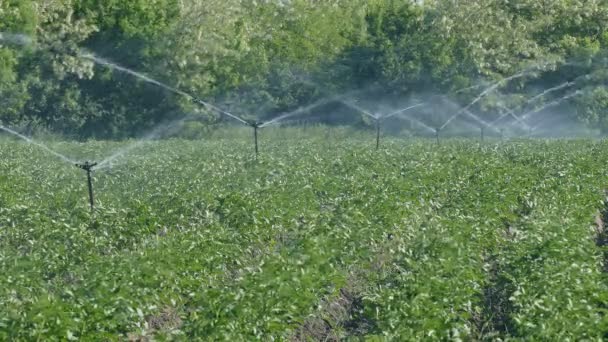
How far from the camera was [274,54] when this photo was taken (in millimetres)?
58219

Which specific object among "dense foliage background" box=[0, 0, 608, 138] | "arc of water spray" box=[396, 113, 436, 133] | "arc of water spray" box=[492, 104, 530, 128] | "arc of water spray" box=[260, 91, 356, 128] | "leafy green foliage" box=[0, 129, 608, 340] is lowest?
"arc of water spray" box=[492, 104, 530, 128]

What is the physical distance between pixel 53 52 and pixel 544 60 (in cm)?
2512

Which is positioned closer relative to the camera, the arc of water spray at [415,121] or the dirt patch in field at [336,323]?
the dirt patch in field at [336,323]

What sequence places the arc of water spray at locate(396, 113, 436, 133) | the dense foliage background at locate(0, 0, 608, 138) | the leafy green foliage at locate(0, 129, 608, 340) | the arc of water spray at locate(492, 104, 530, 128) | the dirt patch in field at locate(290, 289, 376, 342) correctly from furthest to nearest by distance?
1. the arc of water spray at locate(492, 104, 530, 128)
2. the arc of water spray at locate(396, 113, 436, 133)
3. the dense foliage background at locate(0, 0, 608, 138)
4. the dirt patch in field at locate(290, 289, 376, 342)
5. the leafy green foliage at locate(0, 129, 608, 340)

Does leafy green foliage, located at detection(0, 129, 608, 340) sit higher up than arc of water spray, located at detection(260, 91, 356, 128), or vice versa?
leafy green foliage, located at detection(0, 129, 608, 340)

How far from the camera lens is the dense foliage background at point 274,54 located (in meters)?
47.7

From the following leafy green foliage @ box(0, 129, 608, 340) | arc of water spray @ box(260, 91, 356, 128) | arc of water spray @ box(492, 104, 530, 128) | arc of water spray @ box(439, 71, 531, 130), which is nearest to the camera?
leafy green foliage @ box(0, 129, 608, 340)

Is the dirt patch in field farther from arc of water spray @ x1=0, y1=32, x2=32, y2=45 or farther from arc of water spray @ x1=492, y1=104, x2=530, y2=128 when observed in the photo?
arc of water spray @ x1=492, y1=104, x2=530, y2=128

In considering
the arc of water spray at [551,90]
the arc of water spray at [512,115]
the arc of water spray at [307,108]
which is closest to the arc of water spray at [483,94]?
the arc of water spray at [512,115]

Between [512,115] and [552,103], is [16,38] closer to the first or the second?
[512,115]

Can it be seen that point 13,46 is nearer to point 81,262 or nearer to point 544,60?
point 544,60

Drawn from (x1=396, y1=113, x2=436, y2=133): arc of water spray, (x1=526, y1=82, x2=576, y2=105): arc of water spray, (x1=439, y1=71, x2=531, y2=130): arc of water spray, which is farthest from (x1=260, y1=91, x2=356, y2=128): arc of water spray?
(x1=526, y1=82, x2=576, y2=105): arc of water spray

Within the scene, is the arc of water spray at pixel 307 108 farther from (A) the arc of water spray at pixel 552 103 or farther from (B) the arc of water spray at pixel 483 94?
(A) the arc of water spray at pixel 552 103

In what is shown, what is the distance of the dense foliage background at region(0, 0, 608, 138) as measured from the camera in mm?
47719
